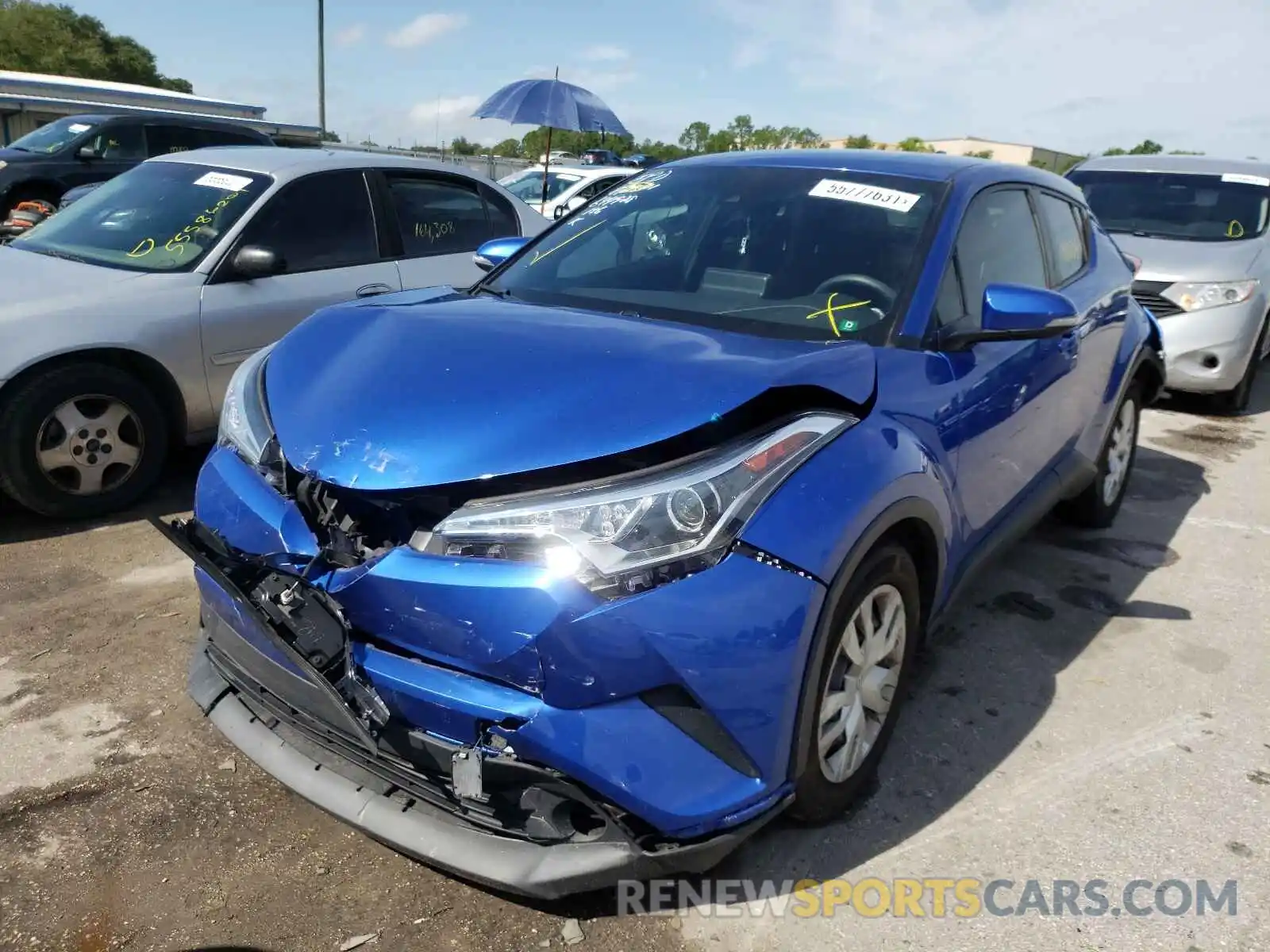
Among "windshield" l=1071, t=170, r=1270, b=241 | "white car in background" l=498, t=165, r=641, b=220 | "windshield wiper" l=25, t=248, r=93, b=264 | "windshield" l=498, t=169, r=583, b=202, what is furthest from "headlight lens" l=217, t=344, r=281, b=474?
"windshield" l=498, t=169, r=583, b=202

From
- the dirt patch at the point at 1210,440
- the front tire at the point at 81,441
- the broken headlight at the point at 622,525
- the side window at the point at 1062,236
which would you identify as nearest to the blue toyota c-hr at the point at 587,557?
the broken headlight at the point at 622,525

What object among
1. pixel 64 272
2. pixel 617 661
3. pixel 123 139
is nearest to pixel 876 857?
pixel 617 661

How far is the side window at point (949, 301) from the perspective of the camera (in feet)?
9.27

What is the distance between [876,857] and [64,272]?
4238mm

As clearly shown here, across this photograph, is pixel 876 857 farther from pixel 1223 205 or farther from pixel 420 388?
pixel 1223 205

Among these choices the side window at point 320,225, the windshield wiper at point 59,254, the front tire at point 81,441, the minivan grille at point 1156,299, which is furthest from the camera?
the minivan grille at point 1156,299

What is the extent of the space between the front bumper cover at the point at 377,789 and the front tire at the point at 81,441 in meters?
2.31

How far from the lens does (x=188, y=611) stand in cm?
353

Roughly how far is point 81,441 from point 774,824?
3.41 m

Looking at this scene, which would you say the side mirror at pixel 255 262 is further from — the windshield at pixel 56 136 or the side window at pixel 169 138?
the windshield at pixel 56 136

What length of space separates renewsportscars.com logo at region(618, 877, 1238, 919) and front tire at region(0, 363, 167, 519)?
3.23 metres

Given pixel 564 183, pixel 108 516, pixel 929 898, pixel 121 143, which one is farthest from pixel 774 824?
pixel 121 143

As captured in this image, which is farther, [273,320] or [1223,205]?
[1223,205]

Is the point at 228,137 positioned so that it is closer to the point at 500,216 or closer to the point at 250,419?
the point at 500,216
